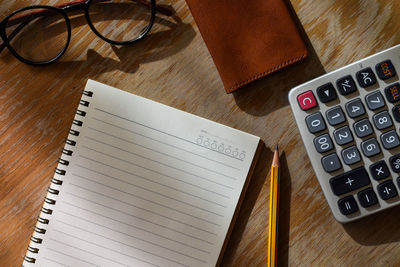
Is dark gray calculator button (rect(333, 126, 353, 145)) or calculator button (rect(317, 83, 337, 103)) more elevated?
calculator button (rect(317, 83, 337, 103))

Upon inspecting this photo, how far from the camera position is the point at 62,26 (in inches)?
23.5

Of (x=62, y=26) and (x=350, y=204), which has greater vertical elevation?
(x=62, y=26)

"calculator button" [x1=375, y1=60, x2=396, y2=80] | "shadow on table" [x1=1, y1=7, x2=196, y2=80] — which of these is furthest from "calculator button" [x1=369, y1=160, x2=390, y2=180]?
"shadow on table" [x1=1, y1=7, x2=196, y2=80]

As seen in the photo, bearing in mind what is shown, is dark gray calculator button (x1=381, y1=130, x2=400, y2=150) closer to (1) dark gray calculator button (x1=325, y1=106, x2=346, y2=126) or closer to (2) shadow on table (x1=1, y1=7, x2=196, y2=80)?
(1) dark gray calculator button (x1=325, y1=106, x2=346, y2=126)

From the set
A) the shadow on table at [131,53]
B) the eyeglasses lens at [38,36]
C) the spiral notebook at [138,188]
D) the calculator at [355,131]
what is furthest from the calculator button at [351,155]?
the eyeglasses lens at [38,36]

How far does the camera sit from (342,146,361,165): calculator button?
1.76 ft

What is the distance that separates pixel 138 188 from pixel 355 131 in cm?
29

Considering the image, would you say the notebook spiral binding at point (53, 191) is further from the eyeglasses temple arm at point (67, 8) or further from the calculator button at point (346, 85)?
the calculator button at point (346, 85)

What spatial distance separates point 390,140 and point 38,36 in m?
0.47

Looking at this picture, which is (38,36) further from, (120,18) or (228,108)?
(228,108)

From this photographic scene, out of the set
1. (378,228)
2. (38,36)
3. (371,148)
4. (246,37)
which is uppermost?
(38,36)

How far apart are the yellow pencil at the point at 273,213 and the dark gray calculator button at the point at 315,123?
5cm

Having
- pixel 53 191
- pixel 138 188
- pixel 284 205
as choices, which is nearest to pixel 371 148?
pixel 284 205

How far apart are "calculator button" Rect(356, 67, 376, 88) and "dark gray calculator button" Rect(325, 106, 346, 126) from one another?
0.13 ft
